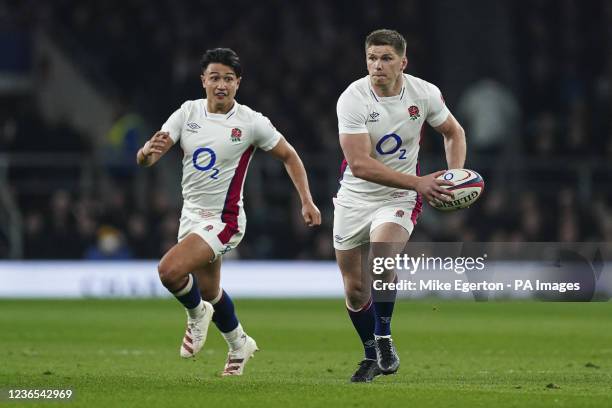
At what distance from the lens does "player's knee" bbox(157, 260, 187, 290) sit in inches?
409

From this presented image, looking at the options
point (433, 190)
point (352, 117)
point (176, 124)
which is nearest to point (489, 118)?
point (176, 124)

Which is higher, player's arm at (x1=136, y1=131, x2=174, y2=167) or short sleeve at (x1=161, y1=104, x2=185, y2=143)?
short sleeve at (x1=161, y1=104, x2=185, y2=143)

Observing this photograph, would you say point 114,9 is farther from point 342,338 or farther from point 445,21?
point 342,338

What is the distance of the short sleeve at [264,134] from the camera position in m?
10.9

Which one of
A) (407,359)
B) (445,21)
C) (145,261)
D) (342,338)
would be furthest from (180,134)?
(445,21)

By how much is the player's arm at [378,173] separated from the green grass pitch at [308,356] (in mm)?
1305

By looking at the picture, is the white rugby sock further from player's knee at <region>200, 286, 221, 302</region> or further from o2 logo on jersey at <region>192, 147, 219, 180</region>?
o2 logo on jersey at <region>192, 147, 219, 180</region>

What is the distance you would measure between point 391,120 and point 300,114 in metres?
14.9

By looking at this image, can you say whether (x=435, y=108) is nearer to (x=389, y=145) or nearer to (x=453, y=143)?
(x=453, y=143)

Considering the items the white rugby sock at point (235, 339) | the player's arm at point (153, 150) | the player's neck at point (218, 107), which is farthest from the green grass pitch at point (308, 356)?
the player's neck at point (218, 107)

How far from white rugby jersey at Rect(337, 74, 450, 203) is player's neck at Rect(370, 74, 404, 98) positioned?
0.09 feet

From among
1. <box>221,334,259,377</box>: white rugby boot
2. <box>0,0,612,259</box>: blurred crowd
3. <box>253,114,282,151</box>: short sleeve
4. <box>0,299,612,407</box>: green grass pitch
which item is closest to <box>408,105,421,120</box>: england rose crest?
<box>253,114,282,151</box>: short sleeve

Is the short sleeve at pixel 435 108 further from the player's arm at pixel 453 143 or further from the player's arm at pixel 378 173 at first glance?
the player's arm at pixel 378 173

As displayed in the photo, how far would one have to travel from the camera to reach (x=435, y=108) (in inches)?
410
